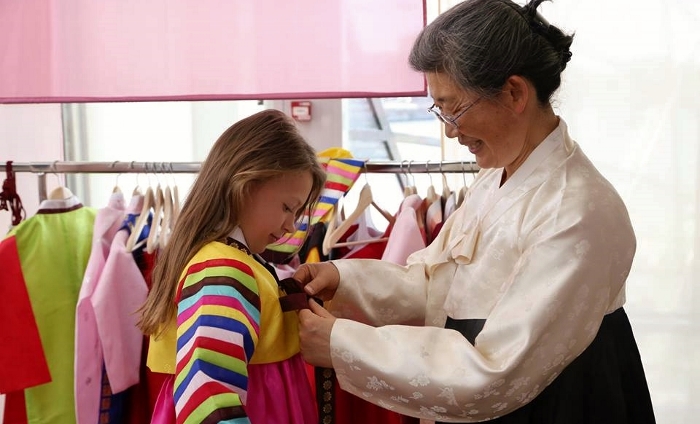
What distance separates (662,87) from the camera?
1650 mm

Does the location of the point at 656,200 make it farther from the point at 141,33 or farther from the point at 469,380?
the point at 141,33

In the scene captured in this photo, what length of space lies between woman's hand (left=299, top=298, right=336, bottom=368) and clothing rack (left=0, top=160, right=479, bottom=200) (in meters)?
0.61

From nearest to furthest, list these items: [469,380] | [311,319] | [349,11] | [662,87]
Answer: [469,380] < [311,319] < [662,87] < [349,11]

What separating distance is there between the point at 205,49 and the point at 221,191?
2.03 feet

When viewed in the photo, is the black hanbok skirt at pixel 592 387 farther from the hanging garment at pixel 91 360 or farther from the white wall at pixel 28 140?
the white wall at pixel 28 140

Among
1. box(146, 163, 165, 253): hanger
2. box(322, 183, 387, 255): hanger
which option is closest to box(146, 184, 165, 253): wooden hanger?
box(146, 163, 165, 253): hanger

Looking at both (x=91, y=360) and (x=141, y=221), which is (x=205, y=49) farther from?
(x=91, y=360)

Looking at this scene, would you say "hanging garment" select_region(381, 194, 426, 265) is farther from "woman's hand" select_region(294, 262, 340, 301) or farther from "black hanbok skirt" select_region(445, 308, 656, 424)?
"black hanbok skirt" select_region(445, 308, 656, 424)

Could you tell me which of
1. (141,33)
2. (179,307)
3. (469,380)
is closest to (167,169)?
(141,33)

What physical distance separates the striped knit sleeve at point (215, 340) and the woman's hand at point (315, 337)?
9 centimetres

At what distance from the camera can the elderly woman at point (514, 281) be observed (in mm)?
1186

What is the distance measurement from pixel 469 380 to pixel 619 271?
0.28 m

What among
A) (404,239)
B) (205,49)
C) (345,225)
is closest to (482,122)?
(404,239)

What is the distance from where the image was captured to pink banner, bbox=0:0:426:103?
1.80m
